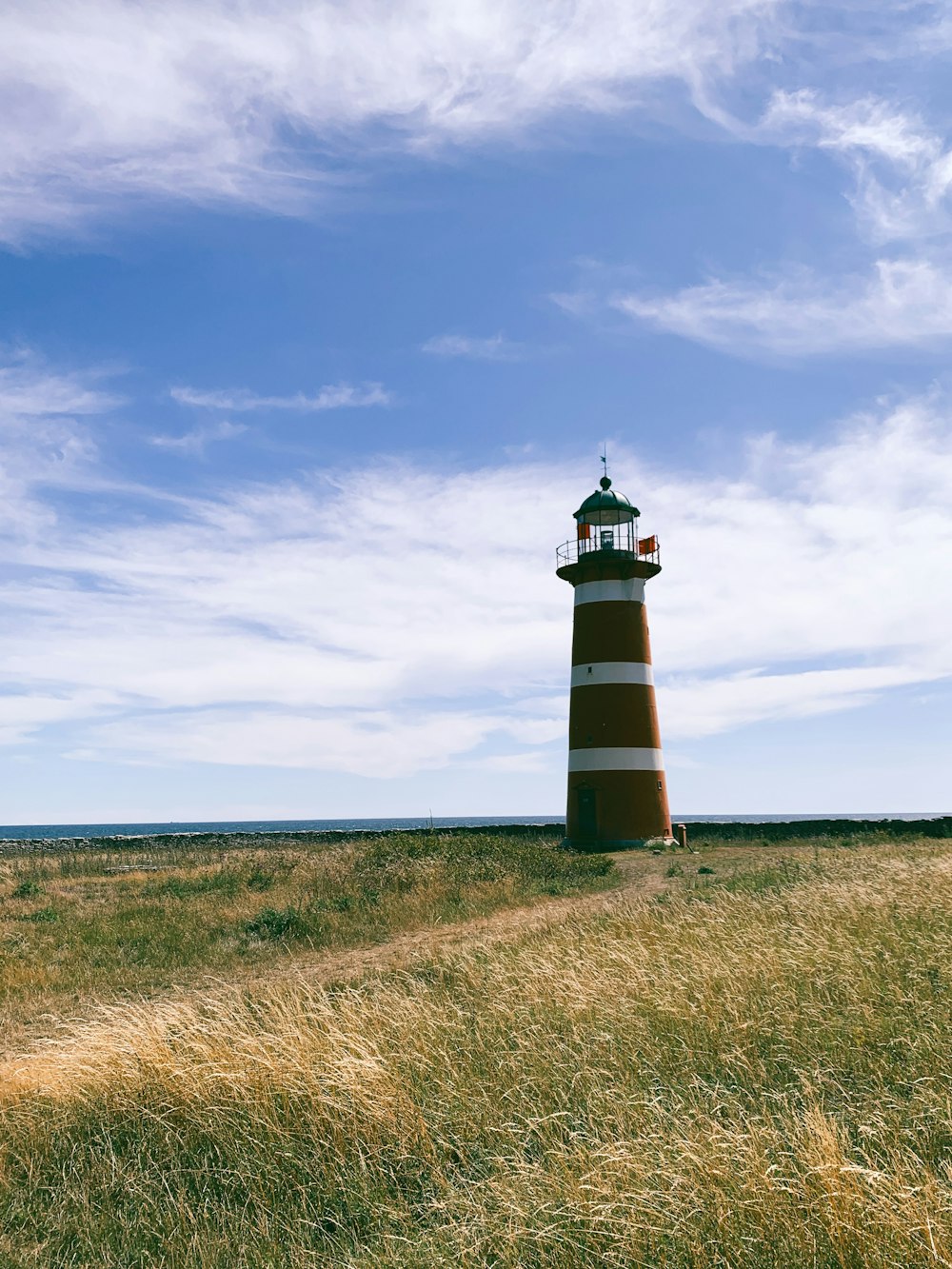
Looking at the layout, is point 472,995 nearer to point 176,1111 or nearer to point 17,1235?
point 176,1111

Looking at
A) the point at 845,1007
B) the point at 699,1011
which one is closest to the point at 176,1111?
the point at 699,1011

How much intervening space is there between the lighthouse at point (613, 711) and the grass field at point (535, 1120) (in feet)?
66.3

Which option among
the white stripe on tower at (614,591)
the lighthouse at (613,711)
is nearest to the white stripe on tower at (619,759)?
the lighthouse at (613,711)

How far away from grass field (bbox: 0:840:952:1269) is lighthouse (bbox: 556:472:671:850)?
66.3 ft

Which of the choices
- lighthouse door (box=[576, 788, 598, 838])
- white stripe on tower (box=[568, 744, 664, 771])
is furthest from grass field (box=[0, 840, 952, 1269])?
lighthouse door (box=[576, 788, 598, 838])

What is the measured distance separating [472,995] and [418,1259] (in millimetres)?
4091

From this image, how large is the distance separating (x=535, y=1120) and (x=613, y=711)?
24.6 meters

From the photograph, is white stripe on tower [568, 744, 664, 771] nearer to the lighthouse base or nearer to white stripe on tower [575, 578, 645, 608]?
the lighthouse base

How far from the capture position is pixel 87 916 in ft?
58.0

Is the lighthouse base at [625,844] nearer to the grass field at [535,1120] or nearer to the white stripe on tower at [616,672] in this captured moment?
the white stripe on tower at [616,672]

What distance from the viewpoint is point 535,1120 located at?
474 cm

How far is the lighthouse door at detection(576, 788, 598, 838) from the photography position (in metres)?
28.7

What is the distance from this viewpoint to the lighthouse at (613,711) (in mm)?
28594

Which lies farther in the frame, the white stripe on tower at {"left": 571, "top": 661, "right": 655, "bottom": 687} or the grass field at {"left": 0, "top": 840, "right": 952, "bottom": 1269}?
the white stripe on tower at {"left": 571, "top": 661, "right": 655, "bottom": 687}
